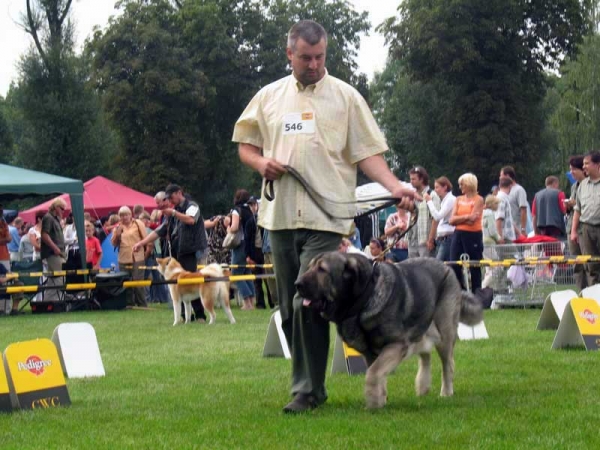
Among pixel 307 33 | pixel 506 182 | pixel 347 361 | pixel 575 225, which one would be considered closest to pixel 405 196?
pixel 307 33

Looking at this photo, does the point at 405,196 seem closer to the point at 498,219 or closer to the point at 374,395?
the point at 374,395

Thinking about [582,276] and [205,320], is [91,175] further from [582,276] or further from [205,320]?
[582,276]

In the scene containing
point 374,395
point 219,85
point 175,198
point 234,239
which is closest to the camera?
point 374,395

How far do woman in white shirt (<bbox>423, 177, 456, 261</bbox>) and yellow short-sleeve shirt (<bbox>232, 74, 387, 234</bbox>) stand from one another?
827 cm

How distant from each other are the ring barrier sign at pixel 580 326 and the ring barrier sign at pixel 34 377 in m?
4.16

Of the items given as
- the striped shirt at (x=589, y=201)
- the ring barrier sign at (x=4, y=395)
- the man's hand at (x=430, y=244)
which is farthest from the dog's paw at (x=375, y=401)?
the man's hand at (x=430, y=244)

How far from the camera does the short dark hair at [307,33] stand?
573 cm

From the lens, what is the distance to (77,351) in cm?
823

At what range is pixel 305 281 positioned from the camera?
548 centimetres

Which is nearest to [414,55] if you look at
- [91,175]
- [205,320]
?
[91,175]

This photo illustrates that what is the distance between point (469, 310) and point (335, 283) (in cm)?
164

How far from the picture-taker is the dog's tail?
270 inches

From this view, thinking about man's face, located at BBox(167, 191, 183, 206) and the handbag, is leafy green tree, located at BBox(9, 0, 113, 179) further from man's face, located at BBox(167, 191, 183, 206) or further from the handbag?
man's face, located at BBox(167, 191, 183, 206)

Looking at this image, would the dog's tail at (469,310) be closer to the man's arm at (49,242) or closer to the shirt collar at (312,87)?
the shirt collar at (312,87)
